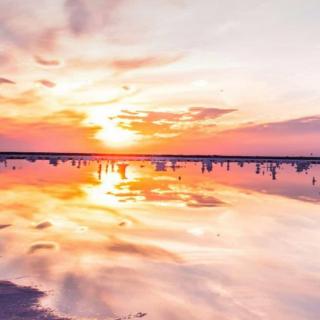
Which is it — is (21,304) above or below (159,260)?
below

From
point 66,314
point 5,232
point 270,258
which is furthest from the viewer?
point 5,232

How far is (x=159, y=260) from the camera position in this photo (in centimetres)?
1947

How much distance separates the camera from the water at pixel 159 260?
1414 cm

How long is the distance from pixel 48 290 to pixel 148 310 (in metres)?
3.64

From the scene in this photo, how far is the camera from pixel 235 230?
26484 mm

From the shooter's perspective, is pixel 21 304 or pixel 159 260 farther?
pixel 159 260

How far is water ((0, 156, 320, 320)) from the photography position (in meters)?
14.1

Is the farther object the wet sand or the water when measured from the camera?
the water

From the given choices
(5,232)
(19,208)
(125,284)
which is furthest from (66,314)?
(19,208)

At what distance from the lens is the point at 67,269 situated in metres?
17.8

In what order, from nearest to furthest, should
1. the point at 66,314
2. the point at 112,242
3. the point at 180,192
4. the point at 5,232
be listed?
the point at 66,314, the point at 112,242, the point at 5,232, the point at 180,192

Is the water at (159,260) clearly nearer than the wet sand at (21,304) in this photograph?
No

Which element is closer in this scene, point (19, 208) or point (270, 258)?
point (270, 258)

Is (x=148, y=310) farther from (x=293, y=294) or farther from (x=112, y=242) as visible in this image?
(x=112, y=242)
